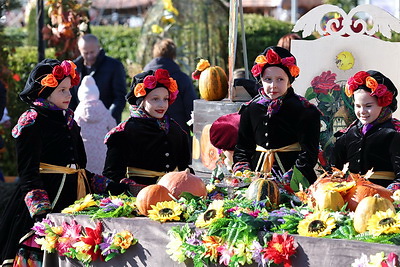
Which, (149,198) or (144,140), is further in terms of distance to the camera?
(144,140)

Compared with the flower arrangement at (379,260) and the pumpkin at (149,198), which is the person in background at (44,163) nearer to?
the pumpkin at (149,198)

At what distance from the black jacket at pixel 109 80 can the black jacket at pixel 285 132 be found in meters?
3.43

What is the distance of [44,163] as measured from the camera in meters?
5.19

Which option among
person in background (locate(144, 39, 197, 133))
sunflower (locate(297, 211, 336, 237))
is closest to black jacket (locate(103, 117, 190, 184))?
sunflower (locate(297, 211, 336, 237))

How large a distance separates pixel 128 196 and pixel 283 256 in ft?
5.36

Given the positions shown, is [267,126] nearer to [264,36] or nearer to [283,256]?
[283,256]

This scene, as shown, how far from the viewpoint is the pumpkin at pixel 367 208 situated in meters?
3.72

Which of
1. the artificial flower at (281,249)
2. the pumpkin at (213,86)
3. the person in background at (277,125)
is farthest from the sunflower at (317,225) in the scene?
→ the pumpkin at (213,86)

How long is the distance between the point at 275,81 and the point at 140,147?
1.02m

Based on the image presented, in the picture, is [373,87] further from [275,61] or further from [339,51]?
[339,51]

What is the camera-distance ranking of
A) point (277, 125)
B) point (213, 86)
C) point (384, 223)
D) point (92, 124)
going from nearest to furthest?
point (384, 223) < point (277, 125) < point (213, 86) < point (92, 124)

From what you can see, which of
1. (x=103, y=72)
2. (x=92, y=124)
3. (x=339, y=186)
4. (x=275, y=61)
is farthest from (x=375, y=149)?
(x=103, y=72)

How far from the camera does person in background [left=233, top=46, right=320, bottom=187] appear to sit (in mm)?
5234

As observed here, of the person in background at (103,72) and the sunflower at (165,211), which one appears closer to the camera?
the sunflower at (165,211)
